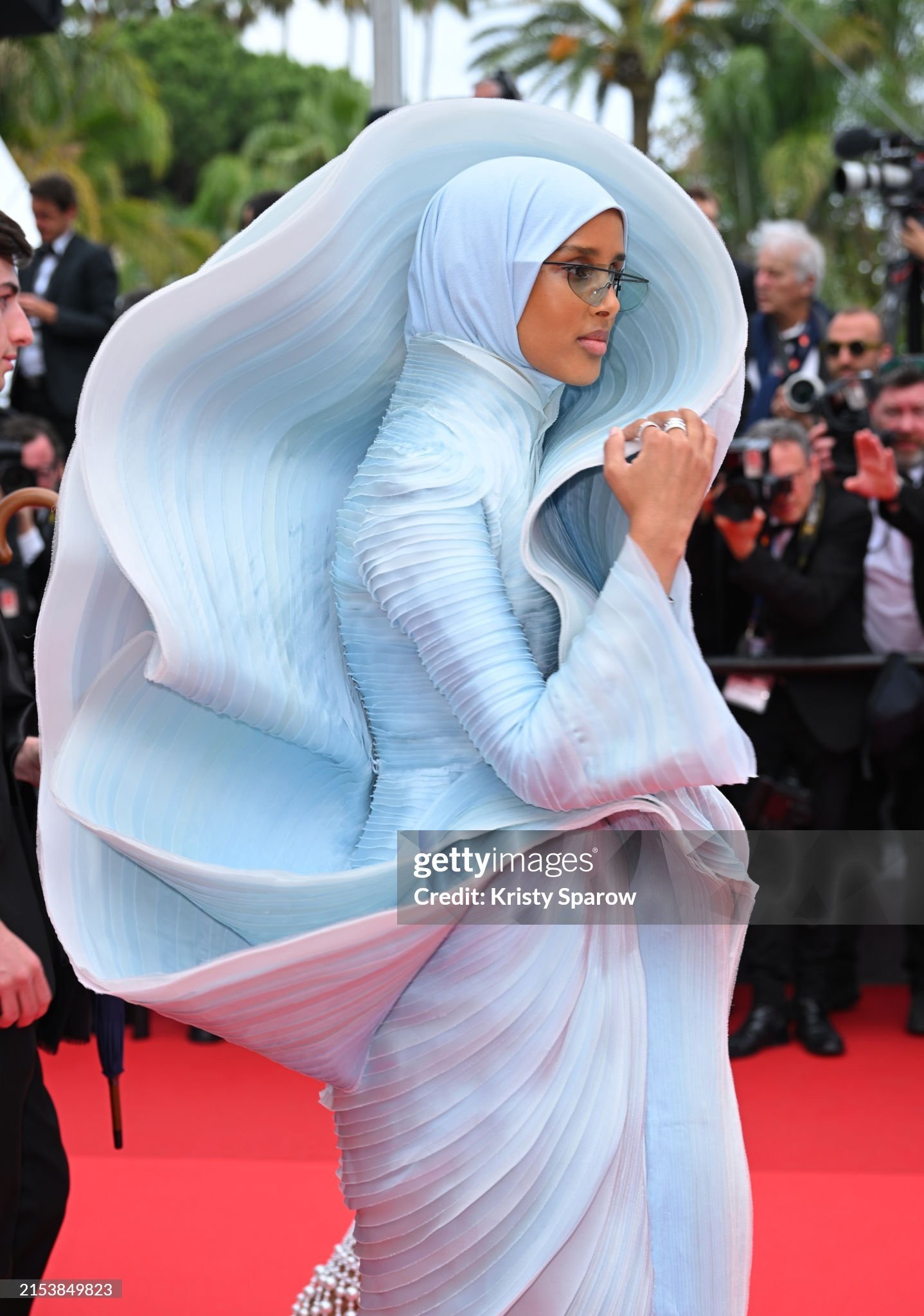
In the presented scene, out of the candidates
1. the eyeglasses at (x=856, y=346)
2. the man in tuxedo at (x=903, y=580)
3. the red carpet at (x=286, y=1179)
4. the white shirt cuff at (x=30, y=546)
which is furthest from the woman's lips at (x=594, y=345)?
the eyeglasses at (x=856, y=346)

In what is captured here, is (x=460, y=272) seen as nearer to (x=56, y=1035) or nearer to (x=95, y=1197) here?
(x=56, y=1035)

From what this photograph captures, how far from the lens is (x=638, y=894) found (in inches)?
73.2

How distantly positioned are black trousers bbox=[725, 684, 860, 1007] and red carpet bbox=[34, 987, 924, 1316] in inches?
8.3

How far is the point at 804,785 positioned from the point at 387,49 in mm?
3134

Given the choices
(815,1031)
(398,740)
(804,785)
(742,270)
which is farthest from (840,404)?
(398,740)

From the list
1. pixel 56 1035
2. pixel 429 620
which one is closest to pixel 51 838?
pixel 429 620

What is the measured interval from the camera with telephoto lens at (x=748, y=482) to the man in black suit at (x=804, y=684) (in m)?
0.02

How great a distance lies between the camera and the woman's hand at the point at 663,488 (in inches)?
63.6

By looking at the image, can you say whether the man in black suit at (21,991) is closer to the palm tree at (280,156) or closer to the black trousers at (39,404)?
the black trousers at (39,404)

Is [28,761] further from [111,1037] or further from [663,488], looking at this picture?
[663,488]

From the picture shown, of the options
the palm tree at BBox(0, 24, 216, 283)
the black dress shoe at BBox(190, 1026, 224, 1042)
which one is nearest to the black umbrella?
the black dress shoe at BBox(190, 1026, 224, 1042)

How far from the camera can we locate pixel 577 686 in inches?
61.9

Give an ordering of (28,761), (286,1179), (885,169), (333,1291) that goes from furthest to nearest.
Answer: (885,169) < (286,1179) < (333,1291) < (28,761)

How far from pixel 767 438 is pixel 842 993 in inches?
66.6
